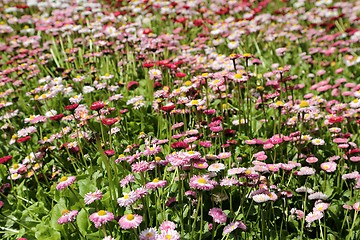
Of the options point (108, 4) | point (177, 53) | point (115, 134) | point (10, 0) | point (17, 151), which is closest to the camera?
point (115, 134)

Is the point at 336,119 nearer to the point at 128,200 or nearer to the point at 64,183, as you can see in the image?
the point at 128,200

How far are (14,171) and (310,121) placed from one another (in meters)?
2.38

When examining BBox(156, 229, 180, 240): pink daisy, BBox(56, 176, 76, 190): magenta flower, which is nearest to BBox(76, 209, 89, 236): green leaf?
BBox(56, 176, 76, 190): magenta flower

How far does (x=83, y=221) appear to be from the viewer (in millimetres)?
2650

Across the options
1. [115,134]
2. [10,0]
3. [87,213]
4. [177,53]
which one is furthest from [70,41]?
[87,213]

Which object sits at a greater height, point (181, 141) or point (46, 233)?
point (181, 141)

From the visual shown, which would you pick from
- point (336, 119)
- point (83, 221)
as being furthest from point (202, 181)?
point (336, 119)

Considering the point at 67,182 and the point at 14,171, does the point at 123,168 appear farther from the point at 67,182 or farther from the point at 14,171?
the point at 14,171

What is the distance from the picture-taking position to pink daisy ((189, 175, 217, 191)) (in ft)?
7.43

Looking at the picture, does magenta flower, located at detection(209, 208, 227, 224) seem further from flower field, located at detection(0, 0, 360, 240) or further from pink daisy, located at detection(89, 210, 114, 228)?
pink daisy, located at detection(89, 210, 114, 228)

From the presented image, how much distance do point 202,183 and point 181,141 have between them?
27.7 inches

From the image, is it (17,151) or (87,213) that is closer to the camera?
(87,213)

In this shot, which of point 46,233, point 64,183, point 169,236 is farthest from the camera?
point 46,233

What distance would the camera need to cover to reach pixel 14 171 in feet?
10.8
